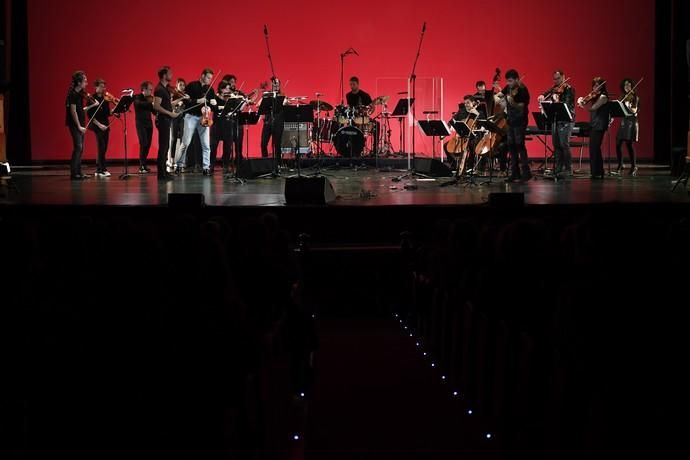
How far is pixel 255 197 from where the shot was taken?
349 inches

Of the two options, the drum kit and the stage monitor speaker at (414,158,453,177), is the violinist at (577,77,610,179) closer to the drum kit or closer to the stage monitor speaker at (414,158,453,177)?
the stage monitor speaker at (414,158,453,177)

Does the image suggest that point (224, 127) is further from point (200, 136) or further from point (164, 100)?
point (164, 100)

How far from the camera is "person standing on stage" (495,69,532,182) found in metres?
11.1

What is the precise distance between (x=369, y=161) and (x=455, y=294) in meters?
13.3

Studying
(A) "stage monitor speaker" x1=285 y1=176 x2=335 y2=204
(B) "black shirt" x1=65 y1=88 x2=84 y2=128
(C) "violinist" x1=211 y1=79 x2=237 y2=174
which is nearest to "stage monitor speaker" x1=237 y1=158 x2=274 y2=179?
(C) "violinist" x1=211 y1=79 x2=237 y2=174

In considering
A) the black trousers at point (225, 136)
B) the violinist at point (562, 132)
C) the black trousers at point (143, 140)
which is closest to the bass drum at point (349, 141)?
the black trousers at point (225, 136)

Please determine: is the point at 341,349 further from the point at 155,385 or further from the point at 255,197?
the point at 255,197

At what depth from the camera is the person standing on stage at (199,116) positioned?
13.8 m

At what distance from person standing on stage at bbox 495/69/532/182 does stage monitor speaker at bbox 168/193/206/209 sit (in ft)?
17.7

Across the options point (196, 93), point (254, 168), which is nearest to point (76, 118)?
point (196, 93)

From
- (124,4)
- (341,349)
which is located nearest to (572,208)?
(341,349)

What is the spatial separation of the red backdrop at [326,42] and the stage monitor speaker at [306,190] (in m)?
10.9

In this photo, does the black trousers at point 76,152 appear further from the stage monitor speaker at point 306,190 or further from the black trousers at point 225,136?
the stage monitor speaker at point 306,190

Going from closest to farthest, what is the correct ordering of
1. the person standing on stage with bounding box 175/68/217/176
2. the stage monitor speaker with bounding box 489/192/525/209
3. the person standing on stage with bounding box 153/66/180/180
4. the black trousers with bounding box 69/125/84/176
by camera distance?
1. the stage monitor speaker with bounding box 489/192/525/209
2. the black trousers with bounding box 69/125/84/176
3. the person standing on stage with bounding box 153/66/180/180
4. the person standing on stage with bounding box 175/68/217/176
